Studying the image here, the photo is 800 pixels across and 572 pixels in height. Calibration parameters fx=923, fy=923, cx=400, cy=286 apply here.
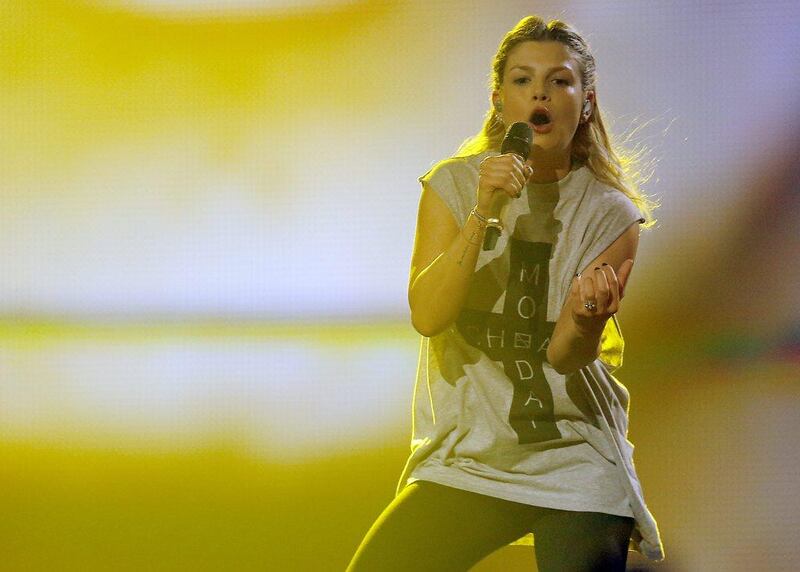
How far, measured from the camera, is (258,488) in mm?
2078

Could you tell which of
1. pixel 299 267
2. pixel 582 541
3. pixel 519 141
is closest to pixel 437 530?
pixel 582 541

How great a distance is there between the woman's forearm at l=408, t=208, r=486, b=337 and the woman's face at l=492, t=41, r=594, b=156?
203 mm

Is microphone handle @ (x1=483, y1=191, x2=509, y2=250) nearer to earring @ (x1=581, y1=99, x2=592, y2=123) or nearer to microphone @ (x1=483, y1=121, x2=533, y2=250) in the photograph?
microphone @ (x1=483, y1=121, x2=533, y2=250)

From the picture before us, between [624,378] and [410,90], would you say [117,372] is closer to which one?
[410,90]

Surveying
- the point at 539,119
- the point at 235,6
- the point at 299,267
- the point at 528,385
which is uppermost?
the point at 235,6

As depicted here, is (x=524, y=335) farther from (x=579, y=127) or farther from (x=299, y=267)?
(x=299, y=267)

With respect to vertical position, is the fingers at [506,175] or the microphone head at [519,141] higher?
the microphone head at [519,141]

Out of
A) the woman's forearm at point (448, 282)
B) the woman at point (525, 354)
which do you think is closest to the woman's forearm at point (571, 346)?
the woman at point (525, 354)

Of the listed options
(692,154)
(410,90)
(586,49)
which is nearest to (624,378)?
(692,154)

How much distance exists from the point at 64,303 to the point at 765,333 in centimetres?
157

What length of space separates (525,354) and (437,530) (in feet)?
0.82

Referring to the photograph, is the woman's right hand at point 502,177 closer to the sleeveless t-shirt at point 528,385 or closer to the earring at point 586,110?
the sleeveless t-shirt at point 528,385

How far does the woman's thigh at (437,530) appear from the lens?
1130 mm

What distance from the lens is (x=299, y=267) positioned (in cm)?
201
